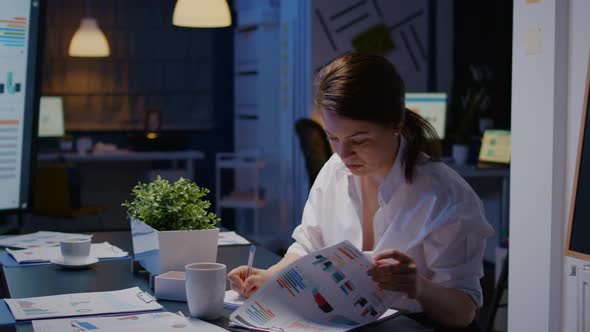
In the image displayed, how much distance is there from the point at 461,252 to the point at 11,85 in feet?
4.85

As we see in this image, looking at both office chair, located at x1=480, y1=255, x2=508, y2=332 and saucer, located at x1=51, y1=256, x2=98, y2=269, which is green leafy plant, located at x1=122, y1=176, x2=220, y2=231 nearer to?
saucer, located at x1=51, y1=256, x2=98, y2=269

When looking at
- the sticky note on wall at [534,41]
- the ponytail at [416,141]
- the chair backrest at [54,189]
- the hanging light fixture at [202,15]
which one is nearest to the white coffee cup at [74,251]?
the ponytail at [416,141]

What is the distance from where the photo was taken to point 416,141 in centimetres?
186

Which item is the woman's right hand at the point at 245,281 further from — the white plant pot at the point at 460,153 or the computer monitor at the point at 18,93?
the white plant pot at the point at 460,153

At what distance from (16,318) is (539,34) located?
208 centimetres

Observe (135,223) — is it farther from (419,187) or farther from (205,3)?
(205,3)

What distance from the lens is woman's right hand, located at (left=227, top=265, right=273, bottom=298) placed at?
1.64 meters

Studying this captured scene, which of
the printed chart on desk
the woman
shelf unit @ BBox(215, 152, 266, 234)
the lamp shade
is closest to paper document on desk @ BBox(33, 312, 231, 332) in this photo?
the woman

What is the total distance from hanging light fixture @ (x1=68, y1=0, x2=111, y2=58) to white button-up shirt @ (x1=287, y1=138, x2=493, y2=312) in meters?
5.01

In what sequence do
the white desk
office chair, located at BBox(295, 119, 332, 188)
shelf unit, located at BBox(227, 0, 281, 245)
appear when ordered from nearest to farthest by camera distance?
office chair, located at BBox(295, 119, 332, 188) → the white desk → shelf unit, located at BBox(227, 0, 281, 245)

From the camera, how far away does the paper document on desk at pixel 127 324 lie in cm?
138

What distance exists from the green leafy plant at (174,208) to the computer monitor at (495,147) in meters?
3.89

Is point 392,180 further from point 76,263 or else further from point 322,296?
point 76,263

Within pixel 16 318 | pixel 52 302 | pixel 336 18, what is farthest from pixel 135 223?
pixel 336 18
